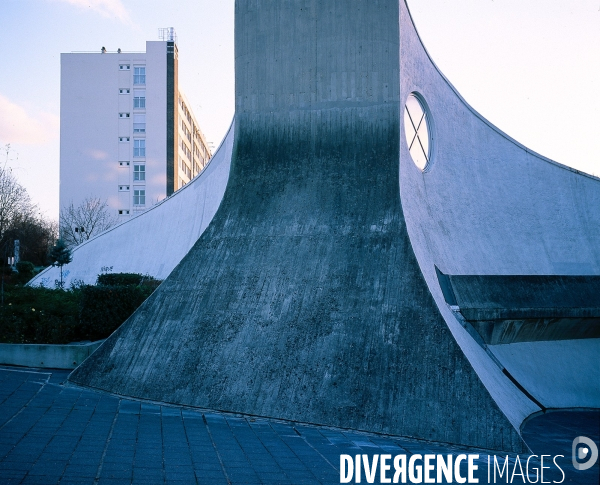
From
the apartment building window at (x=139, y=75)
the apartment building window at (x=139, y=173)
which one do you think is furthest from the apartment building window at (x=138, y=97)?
the apartment building window at (x=139, y=173)

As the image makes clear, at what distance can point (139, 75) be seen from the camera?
170 ft

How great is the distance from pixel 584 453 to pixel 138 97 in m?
50.1

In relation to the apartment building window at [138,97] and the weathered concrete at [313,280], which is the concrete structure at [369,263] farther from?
the apartment building window at [138,97]

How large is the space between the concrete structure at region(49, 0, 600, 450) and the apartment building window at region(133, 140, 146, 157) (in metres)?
42.0

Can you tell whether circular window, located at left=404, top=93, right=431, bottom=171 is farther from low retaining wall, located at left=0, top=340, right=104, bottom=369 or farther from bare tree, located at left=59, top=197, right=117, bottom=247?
bare tree, located at left=59, top=197, right=117, bottom=247

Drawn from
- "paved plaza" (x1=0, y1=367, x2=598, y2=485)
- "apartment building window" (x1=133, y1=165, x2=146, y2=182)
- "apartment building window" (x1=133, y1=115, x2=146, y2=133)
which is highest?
"apartment building window" (x1=133, y1=115, x2=146, y2=133)

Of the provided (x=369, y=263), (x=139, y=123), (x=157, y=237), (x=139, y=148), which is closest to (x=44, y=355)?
(x=369, y=263)

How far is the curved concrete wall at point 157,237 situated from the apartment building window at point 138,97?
33240 millimetres

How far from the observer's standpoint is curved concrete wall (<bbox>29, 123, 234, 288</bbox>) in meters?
18.1

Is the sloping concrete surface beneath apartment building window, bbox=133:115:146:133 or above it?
beneath

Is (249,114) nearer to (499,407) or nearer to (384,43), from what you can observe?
(384,43)

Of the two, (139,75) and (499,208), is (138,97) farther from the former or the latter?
(499,208)

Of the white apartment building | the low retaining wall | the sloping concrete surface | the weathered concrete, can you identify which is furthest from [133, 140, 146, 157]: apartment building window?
the sloping concrete surface

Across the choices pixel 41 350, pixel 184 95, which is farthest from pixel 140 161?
pixel 41 350
